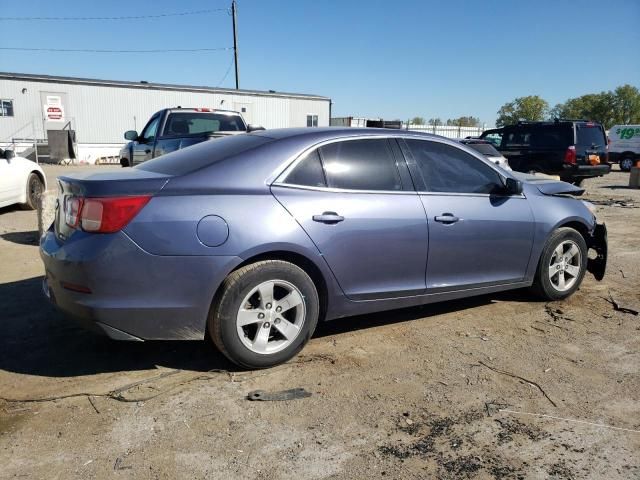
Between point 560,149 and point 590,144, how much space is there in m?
0.98

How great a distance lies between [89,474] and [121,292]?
1.01 meters

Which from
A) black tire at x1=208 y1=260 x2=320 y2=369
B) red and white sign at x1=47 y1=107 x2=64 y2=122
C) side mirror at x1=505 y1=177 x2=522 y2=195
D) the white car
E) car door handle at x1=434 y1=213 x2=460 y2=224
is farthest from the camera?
red and white sign at x1=47 y1=107 x2=64 y2=122

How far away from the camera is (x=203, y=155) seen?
12.2 ft

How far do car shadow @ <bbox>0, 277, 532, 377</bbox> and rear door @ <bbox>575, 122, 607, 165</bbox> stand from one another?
10764mm

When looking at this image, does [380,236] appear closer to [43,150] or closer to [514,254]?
[514,254]

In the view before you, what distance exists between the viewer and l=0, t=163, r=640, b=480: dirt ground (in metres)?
2.55

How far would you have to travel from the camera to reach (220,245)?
3.21 metres

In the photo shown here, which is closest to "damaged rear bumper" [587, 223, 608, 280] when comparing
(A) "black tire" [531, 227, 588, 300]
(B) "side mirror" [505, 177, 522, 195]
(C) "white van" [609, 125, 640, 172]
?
(A) "black tire" [531, 227, 588, 300]

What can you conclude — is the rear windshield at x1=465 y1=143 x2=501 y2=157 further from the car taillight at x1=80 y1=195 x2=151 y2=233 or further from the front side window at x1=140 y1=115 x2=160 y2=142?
the car taillight at x1=80 y1=195 x2=151 y2=233

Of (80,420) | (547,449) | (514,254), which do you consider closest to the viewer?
(547,449)

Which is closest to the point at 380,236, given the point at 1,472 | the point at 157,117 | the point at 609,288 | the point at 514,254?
the point at 514,254

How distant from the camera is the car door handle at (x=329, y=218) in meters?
3.53

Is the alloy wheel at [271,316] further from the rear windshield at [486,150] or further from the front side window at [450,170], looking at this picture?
the rear windshield at [486,150]

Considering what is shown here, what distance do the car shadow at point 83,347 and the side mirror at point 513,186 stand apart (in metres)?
1.17
